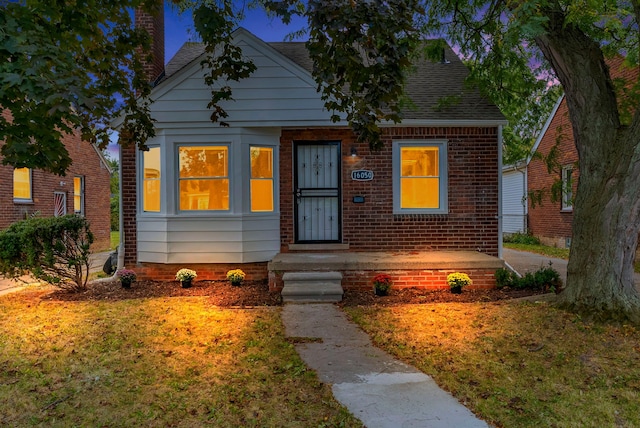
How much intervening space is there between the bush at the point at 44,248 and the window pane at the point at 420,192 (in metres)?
5.64

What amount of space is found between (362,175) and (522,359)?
4.86 meters

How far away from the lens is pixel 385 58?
4656 mm

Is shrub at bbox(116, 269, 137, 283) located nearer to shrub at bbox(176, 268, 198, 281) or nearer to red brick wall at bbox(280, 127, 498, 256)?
shrub at bbox(176, 268, 198, 281)

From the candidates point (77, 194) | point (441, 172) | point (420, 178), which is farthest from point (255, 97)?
point (77, 194)

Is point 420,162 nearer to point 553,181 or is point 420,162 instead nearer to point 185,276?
point 185,276

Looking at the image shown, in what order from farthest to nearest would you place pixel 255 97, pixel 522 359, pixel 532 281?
pixel 255 97, pixel 532 281, pixel 522 359

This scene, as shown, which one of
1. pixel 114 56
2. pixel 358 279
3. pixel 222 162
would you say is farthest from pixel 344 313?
pixel 114 56

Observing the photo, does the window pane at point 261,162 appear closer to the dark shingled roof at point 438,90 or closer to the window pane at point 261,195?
the window pane at point 261,195

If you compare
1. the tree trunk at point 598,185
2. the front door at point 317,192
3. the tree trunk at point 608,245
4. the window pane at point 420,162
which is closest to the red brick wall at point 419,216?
the front door at point 317,192

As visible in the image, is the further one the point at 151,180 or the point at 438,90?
the point at 438,90

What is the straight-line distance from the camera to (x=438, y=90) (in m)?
8.92

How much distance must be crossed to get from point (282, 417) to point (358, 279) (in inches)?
161

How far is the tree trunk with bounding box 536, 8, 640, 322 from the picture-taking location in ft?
16.0

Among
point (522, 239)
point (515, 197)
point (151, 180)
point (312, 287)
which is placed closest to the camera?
point (312, 287)
